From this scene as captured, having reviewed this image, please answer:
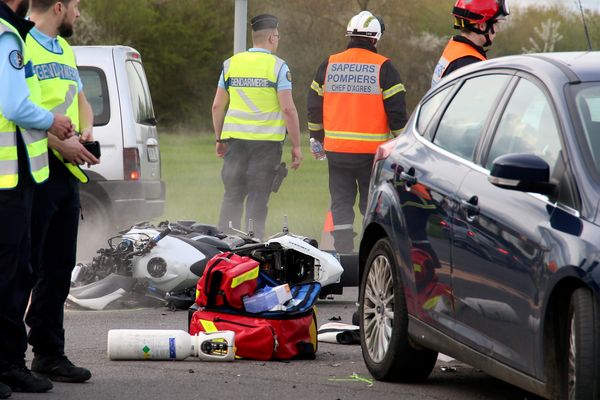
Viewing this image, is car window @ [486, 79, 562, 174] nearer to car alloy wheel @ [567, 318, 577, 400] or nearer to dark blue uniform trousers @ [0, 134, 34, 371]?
car alloy wheel @ [567, 318, 577, 400]

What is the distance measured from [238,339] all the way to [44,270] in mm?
1252

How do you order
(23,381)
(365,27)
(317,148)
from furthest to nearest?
1. (317,148)
2. (365,27)
3. (23,381)

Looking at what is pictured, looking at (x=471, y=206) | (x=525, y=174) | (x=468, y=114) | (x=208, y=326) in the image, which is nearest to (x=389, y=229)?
(x=468, y=114)

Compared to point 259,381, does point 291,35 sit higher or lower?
higher

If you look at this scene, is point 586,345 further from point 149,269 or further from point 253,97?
point 253,97

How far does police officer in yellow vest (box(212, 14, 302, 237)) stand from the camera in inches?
494

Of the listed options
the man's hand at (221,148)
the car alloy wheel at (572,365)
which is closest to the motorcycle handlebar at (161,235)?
the man's hand at (221,148)

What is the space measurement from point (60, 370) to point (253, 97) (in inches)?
238

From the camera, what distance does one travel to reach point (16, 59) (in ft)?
20.4

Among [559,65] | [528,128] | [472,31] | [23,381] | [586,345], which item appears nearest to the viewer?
[586,345]

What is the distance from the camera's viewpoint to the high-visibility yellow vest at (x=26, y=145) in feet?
20.5

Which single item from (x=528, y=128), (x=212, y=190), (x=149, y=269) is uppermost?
(x=528, y=128)

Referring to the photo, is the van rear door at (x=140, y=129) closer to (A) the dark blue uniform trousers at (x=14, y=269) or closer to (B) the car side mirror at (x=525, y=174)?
(A) the dark blue uniform trousers at (x=14, y=269)

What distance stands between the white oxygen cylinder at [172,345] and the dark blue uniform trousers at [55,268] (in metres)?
0.68
